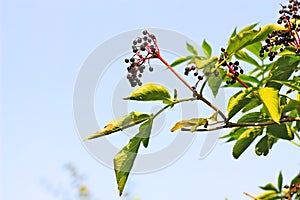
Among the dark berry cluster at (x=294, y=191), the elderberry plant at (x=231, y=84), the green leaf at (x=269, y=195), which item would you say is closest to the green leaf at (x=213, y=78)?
the elderberry plant at (x=231, y=84)

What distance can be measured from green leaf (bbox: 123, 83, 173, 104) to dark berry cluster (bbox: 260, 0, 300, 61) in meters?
0.48

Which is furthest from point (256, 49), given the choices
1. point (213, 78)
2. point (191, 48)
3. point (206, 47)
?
point (213, 78)

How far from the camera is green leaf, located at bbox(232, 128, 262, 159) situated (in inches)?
69.4

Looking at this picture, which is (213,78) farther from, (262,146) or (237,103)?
(262,146)

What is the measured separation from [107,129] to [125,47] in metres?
0.48

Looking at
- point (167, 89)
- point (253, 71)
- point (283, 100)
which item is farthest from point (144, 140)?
point (253, 71)

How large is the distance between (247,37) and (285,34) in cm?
28

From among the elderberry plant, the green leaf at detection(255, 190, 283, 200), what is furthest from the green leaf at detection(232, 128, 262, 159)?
the green leaf at detection(255, 190, 283, 200)

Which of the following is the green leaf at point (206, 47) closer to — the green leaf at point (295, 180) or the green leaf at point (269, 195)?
the green leaf at point (295, 180)

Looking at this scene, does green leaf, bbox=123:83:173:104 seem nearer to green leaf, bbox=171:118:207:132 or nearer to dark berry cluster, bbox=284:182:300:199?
green leaf, bbox=171:118:207:132

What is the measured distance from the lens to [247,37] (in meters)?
1.48

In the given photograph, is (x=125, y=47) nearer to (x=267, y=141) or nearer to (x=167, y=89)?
(x=167, y=89)

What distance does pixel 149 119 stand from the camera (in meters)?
1.58

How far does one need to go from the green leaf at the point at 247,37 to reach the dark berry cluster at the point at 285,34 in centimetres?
19
